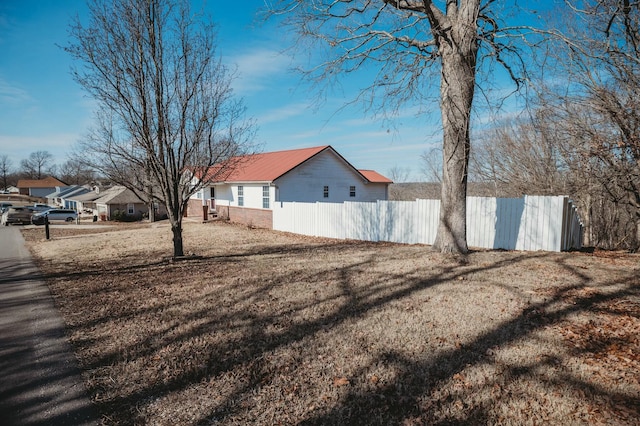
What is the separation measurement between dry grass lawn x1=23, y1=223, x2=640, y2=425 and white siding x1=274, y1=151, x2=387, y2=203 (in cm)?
1486

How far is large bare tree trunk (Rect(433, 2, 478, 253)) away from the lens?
8297 mm

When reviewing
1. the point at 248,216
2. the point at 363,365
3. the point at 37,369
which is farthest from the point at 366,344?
the point at 248,216

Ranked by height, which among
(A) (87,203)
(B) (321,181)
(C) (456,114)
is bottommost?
(A) (87,203)

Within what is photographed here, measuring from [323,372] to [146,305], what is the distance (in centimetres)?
378

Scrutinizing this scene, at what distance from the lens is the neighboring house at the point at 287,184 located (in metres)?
22.3

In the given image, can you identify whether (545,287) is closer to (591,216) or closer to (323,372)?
(323,372)

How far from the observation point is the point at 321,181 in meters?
24.4

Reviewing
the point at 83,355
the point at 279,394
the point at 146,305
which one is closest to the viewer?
the point at 279,394

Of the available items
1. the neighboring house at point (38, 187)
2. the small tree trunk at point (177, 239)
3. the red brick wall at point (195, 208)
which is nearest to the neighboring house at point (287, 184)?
the red brick wall at point (195, 208)

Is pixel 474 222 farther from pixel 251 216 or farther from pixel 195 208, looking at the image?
pixel 195 208

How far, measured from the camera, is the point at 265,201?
2292cm

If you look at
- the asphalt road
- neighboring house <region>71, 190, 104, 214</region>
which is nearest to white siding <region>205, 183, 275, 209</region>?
the asphalt road

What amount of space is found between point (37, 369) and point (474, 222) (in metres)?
11.9

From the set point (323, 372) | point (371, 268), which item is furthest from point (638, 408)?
point (371, 268)
